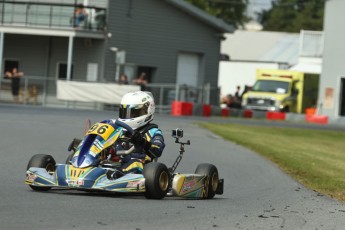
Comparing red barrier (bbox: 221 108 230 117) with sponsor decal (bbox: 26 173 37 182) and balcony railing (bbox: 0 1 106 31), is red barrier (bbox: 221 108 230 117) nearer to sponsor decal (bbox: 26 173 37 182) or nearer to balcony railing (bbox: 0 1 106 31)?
balcony railing (bbox: 0 1 106 31)

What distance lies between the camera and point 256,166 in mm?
17406

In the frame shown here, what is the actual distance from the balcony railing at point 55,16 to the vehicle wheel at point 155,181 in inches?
1281

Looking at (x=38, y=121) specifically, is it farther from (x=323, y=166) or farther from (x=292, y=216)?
(x=292, y=216)

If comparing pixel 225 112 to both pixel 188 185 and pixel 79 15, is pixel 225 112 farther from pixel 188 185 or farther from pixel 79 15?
pixel 188 185

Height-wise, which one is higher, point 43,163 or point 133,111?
point 133,111

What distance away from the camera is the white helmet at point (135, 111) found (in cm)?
1130

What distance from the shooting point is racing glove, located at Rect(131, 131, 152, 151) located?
10.8 meters

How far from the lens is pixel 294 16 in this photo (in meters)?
136

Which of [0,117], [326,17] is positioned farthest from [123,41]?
[0,117]

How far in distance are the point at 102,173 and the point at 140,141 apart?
2.49 feet

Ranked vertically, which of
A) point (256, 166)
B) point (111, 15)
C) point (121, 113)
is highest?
point (111, 15)

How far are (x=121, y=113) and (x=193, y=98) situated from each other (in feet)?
100

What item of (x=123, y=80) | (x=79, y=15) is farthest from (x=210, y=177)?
(x=79, y=15)

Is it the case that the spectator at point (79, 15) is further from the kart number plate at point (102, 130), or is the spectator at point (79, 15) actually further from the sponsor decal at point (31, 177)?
the sponsor decal at point (31, 177)
